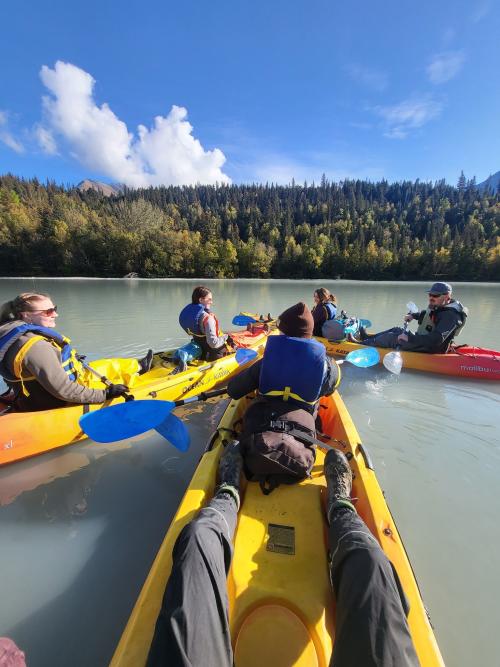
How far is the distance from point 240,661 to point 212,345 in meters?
4.10

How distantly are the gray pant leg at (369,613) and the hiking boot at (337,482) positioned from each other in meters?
0.51

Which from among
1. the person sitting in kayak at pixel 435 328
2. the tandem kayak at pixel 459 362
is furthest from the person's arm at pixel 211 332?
the person sitting in kayak at pixel 435 328

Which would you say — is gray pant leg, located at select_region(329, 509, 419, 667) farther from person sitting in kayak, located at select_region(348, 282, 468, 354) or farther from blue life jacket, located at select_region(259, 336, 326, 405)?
person sitting in kayak, located at select_region(348, 282, 468, 354)

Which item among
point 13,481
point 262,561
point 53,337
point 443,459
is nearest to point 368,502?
point 262,561

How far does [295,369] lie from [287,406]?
0.93 ft

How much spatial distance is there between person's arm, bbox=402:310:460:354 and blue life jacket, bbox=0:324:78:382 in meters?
5.92

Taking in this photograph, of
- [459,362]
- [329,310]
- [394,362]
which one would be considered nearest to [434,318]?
[459,362]

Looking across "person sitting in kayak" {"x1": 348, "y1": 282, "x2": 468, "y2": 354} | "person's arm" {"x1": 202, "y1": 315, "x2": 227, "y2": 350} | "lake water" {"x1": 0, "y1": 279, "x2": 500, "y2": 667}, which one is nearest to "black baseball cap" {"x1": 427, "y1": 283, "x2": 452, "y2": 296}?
"person sitting in kayak" {"x1": 348, "y1": 282, "x2": 468, "y2": 354}

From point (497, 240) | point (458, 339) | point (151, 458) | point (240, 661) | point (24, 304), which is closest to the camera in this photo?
point (240, 661)

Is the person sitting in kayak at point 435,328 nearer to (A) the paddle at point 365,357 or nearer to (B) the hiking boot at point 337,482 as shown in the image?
(A) the paddle at point 365,357

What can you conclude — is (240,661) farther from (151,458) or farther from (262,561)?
(151,458)

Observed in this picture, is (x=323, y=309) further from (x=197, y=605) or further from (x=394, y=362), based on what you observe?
(x=197, y=605)

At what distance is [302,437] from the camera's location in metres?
2.25

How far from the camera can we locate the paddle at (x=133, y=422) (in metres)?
3.17
